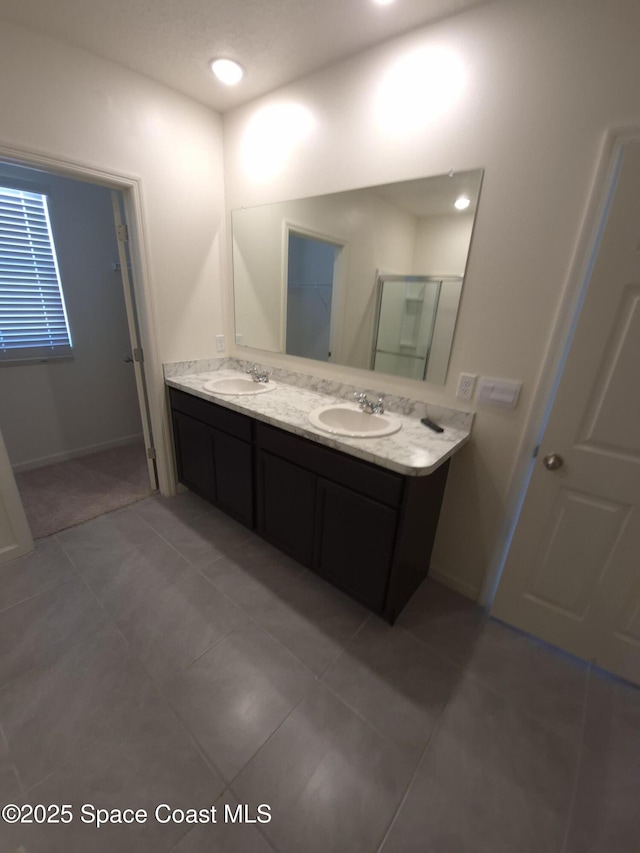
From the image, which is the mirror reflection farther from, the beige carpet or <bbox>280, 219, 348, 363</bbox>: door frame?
the beige carpet

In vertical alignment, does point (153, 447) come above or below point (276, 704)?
above

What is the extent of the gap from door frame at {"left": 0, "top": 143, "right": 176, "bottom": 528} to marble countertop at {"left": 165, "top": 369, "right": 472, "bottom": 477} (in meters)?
0.19

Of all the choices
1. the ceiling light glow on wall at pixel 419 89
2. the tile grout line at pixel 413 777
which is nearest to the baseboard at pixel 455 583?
the tile grout line at pixel 413 777

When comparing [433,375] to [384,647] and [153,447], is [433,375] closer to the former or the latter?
[384,647]

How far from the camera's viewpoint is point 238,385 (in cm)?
234

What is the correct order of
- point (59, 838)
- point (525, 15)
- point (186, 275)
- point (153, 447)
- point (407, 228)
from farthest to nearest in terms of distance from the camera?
point (153, 447)
point (186, 275)
point (407, 228)
point (525, 15)
point (59, 838)

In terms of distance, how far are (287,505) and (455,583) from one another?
1.01 m

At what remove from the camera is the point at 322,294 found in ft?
6.59

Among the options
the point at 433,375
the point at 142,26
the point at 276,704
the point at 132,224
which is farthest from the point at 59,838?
the point at 142,26

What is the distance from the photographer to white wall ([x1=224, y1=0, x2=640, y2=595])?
113 centimetres

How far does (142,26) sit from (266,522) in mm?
2389

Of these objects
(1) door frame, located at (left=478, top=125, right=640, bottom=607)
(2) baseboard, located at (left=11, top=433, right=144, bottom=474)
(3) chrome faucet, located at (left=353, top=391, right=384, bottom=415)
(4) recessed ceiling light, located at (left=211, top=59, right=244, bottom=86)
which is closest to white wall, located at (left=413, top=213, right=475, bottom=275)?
(1) door frame, located at (left=478, top=125, right=640, bottom=607)

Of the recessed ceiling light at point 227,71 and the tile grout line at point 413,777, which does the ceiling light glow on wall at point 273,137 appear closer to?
the recessed ceiling light at point 227,71

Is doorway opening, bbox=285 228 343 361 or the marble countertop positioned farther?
doorway opening, bbox=285 228 343 361
